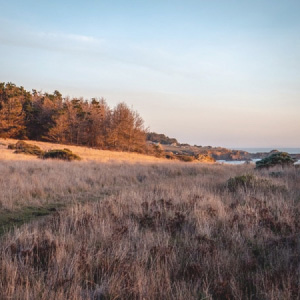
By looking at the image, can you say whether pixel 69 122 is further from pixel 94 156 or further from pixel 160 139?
pixel 160 139

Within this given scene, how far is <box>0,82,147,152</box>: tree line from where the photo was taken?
42250mm

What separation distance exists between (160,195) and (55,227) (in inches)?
139

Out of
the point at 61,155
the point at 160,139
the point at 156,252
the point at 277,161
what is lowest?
the point at 156,252

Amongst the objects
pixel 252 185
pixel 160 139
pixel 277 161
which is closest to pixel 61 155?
pixel 277 161

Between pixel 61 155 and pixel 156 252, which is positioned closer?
pixel 156 252

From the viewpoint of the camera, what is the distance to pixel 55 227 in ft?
15.8

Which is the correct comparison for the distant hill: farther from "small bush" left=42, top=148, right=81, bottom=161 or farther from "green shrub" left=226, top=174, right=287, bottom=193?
"green shrub" left=226, top=174, right=287, bottom=193

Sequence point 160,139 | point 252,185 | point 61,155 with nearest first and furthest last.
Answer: point 252,185, point 61,155, point 160,139

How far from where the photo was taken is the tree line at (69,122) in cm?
4225

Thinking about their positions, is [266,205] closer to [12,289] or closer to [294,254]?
[294,254]

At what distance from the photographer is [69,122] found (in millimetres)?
45062

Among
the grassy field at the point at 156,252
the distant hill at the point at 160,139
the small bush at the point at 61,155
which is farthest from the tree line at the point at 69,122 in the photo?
the distant hill at the point at 160,139

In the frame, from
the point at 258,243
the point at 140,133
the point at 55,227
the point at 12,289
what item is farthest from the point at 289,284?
the point at 140,133

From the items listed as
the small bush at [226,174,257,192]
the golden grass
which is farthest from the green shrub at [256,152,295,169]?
the golden grass
